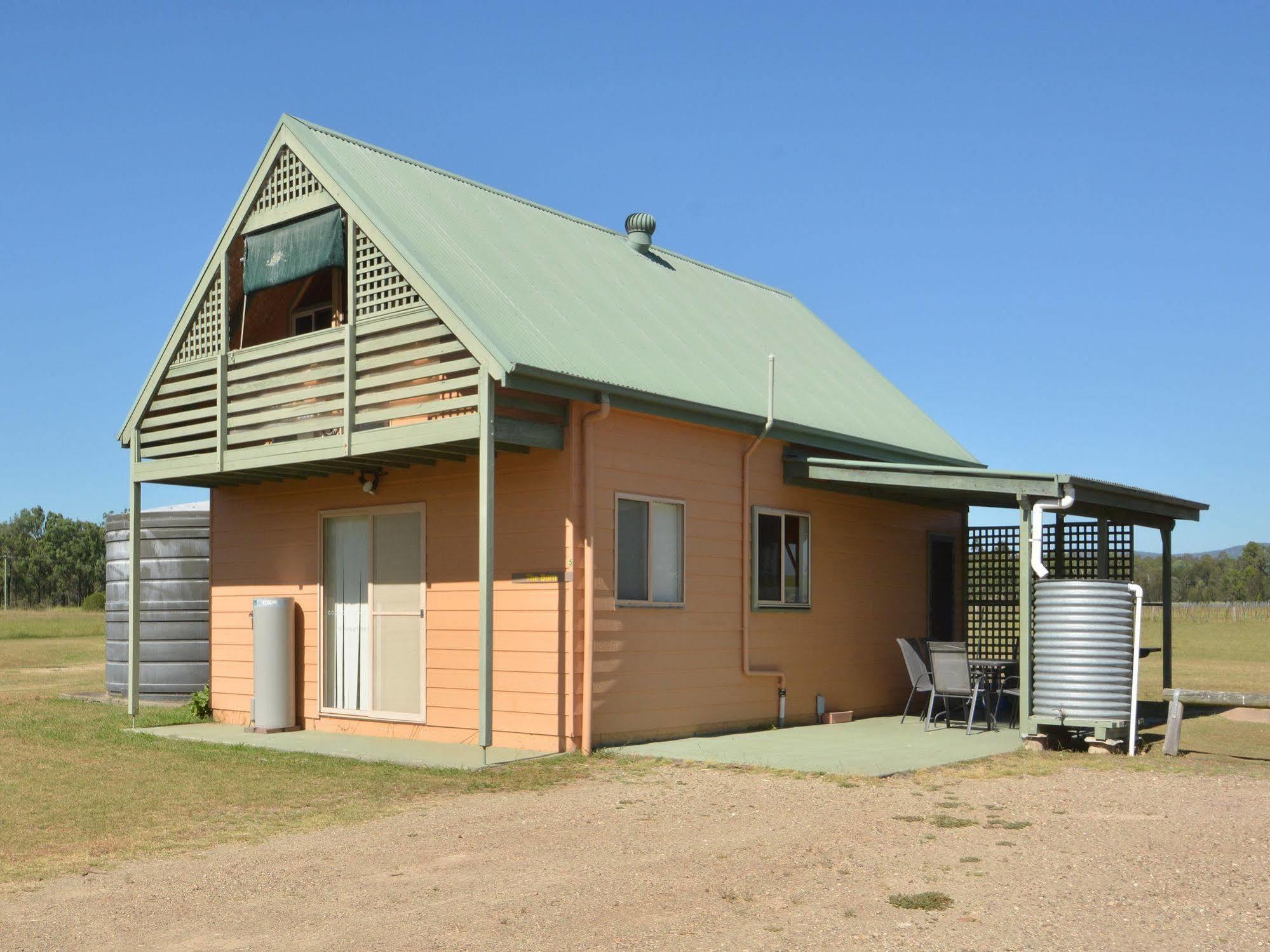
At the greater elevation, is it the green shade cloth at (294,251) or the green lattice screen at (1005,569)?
the green shade cloth at (294,251)

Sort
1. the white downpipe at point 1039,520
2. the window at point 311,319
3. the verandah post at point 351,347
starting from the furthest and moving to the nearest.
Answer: the window at point 311,319 < the white downpipe at point 1039,520 < the verandah post at point 351,347

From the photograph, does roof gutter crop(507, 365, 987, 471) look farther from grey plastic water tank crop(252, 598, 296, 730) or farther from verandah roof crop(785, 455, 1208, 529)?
grey plastic water tank crop(252, 598, 296, 730)

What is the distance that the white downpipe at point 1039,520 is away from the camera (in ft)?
39.5

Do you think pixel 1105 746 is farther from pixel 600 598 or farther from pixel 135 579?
pixel 135 579

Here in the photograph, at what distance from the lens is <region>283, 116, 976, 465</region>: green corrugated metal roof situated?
464 inches

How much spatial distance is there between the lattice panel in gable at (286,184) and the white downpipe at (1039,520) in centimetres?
762

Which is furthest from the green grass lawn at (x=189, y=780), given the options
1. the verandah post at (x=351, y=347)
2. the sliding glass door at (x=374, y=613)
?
the verandah post at (x=351, y=347)

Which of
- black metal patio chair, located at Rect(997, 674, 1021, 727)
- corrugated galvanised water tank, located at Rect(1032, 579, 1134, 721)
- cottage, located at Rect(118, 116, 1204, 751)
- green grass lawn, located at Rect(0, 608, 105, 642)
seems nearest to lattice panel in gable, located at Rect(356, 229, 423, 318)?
cottage, located at Rect(118, 116, 1204, 751)

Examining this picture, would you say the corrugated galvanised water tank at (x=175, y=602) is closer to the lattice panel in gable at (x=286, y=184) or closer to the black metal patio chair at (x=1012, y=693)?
the lattice panel in gable at (x=286, y=184)

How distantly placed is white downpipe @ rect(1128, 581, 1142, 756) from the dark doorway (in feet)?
17.2

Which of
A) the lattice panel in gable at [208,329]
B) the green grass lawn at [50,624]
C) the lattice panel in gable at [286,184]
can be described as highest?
the lattice panel in gable at [286,184]

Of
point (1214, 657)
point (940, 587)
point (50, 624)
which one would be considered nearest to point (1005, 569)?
point (940, 587)

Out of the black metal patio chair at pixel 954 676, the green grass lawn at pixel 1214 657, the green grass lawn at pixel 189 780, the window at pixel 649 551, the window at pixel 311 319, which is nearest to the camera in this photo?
the green grass lawn at pixel 189 780

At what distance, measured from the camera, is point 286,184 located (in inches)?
Result: 518
